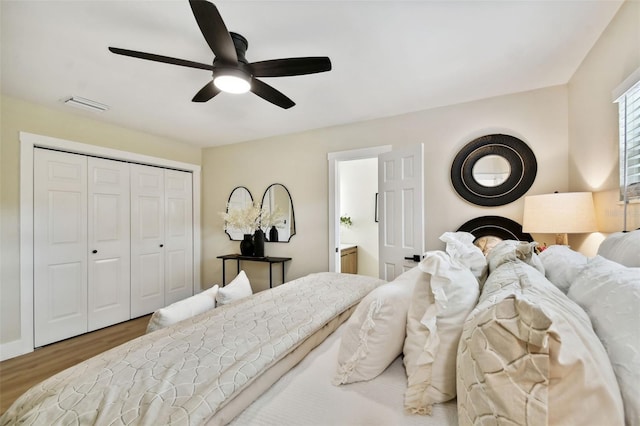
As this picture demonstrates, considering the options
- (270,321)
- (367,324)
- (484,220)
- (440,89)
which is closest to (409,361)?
(367,324)

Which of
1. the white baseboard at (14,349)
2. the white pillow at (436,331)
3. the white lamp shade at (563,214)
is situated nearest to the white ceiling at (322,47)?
the white lamp shade at (563,214)

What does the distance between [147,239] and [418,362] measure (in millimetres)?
3927

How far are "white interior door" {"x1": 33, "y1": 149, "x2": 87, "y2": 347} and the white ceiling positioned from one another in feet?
2.24

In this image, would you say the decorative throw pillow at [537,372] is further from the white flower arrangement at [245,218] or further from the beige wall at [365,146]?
the white flower arrangement at [245,218]

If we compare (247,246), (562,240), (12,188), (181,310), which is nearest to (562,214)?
(562,240)

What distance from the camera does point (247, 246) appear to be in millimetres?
3816

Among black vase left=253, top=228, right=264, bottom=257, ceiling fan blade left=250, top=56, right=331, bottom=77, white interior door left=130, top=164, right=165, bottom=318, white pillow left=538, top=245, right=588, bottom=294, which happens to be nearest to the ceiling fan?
ceiling fan blade left=250, top=56, right=331, bottom=77

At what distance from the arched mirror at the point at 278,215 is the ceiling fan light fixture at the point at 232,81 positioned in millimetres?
2016

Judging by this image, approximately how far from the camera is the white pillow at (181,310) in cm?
152

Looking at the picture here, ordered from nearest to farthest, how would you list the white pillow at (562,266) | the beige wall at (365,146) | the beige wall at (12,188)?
the white pillow at (562,266) → the beige wall at (365,146) → the beige wall at (12,188)

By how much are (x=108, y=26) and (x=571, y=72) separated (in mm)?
3415

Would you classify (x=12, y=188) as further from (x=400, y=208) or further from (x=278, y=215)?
(x=400, y=208)

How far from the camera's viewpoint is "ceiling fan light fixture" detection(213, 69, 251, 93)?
1.70 meters

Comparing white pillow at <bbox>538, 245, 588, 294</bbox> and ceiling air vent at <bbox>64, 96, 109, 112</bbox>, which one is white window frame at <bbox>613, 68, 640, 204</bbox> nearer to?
white pillow at <bbox>538, 245, 588, 294</bbox>
